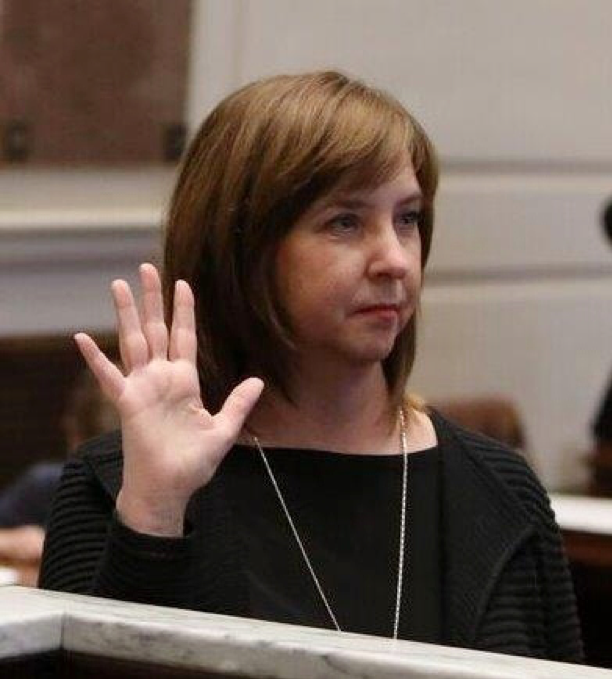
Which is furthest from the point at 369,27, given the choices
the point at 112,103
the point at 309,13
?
the point at 112,103

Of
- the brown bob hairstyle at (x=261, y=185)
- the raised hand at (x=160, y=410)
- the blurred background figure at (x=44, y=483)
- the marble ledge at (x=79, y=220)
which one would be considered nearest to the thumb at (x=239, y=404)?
the raised hand at (x=160, y=410)

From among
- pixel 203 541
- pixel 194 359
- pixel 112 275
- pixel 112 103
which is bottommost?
pixel 112 275

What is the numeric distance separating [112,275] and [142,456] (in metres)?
4.09

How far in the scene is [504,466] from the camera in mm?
2883

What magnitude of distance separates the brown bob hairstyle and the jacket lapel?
8.3 inches

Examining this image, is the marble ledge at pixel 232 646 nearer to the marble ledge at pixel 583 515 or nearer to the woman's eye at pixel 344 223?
the woman's eye at pixel 344 223

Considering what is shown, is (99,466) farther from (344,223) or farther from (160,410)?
(344,223)

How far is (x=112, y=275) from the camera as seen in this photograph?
21.8 feet

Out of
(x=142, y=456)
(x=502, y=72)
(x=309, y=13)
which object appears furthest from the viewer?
(x=502, y=72)

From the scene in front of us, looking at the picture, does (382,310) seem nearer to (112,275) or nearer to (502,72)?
(112,275)

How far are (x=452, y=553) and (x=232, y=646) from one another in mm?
557

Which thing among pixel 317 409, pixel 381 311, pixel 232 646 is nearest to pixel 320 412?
pixel 317 409

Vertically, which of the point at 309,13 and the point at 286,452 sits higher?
the point at 286,452

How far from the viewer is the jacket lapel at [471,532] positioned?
274cm
